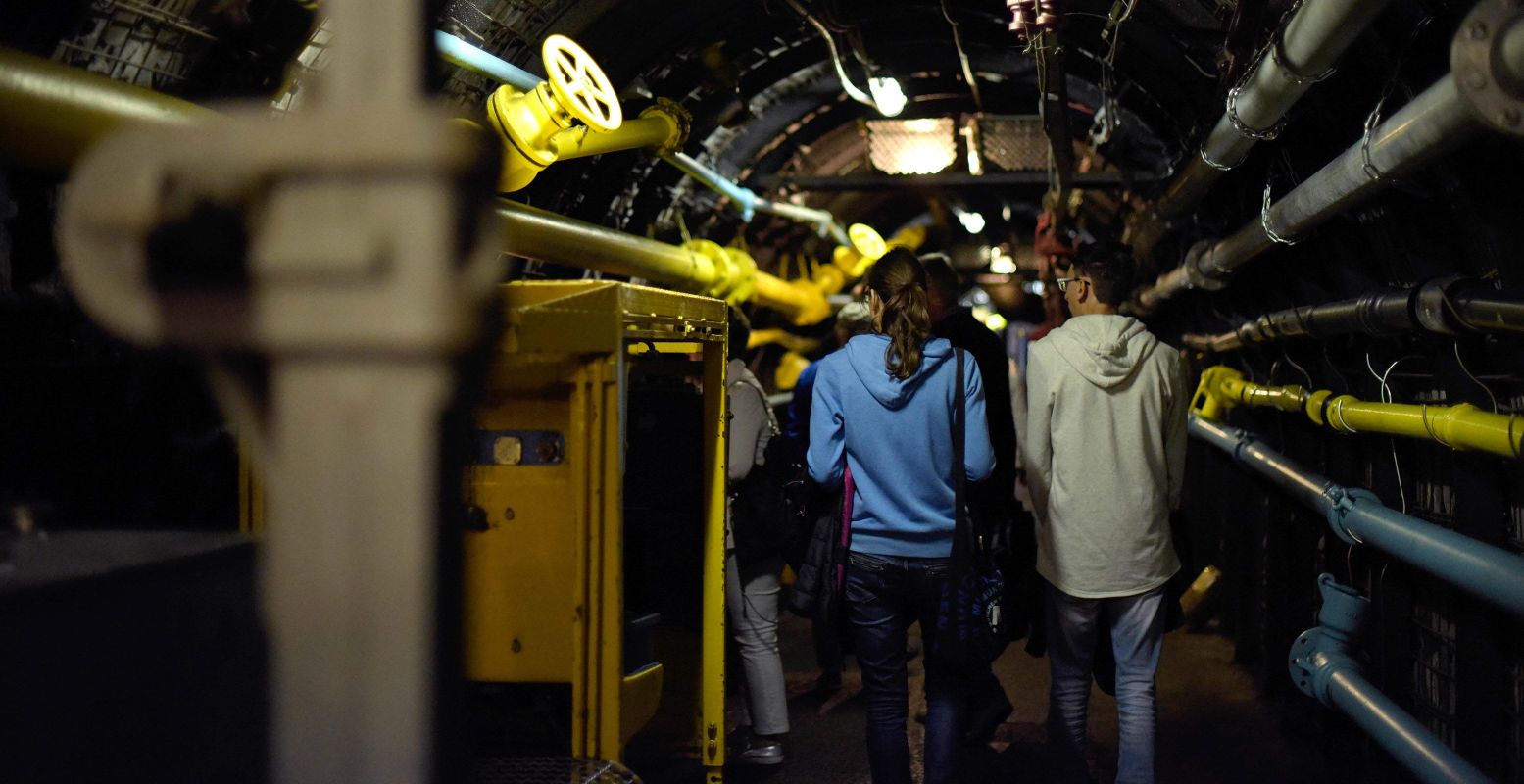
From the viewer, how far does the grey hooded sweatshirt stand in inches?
165

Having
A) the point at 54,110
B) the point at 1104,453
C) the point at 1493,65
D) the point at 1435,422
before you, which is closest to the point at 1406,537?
the point at 1435,422

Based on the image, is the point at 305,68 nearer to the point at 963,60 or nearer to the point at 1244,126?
the point at 1244,126

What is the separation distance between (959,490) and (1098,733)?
2471 mm

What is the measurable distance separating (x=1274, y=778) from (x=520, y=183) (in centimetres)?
426

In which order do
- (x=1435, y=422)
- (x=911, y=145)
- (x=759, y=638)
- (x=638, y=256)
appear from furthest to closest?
1. (x=911, y=145)
2. (x=638, y=256)
3. (x=759, y=638)
4. (x=1435, y=422)

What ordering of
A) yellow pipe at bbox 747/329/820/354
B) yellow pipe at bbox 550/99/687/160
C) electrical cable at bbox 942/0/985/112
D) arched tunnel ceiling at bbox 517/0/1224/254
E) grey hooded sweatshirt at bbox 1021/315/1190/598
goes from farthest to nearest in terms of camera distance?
1. yellow pipe at bbox 747/329/820/354
2. electrical cable at bbox 942/0/985/112
3. arched tunnel ceiling at bbox 517/0/1224/254
4. yellow pipe at bbox 550/99/687/160
5. grey hooded sweatshirt at bbox 1021/315/1190/598

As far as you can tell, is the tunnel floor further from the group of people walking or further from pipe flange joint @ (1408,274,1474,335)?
pipe flange joint @ (1408,274,1474,335)

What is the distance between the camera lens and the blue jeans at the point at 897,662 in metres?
4.09

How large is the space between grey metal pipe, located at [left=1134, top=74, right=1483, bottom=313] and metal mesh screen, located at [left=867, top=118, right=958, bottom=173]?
15.5 feet

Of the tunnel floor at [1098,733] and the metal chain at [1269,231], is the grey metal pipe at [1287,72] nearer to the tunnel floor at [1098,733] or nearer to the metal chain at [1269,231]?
the metal chain at [1269,231]

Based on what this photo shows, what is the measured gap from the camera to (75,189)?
1505 mm

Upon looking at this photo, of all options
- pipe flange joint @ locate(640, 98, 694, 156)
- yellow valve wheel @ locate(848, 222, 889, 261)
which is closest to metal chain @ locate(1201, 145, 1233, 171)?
pipe flange joint @ locate(640, 98, 694, 156)

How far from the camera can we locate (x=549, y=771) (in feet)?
12.0

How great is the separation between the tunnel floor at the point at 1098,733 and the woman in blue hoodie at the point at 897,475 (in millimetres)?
1180
